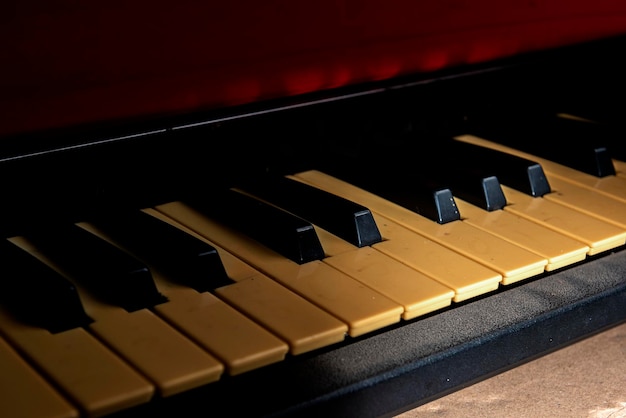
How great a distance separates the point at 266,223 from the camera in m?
1.09

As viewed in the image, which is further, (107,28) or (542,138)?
(542,138)

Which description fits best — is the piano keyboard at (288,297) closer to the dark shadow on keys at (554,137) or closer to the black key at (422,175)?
the black key at (422,175)

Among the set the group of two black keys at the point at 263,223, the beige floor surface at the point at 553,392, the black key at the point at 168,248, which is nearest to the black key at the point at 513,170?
the group of two black keys at the point at 263,223

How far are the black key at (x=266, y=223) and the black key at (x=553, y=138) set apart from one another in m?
0.50

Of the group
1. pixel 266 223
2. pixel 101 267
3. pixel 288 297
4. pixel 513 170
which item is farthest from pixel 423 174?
pixel 101 267

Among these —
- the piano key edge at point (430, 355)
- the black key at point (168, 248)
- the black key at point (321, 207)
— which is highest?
the black key at point (168, 248)

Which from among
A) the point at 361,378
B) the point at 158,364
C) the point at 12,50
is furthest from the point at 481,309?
the point at 12,50

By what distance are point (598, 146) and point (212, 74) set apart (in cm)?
59

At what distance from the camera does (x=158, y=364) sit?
2.63 feet

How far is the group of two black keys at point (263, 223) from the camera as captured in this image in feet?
3.00

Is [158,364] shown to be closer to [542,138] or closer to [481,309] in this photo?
[481,309]

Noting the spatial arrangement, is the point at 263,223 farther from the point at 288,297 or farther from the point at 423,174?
the point at 423,174

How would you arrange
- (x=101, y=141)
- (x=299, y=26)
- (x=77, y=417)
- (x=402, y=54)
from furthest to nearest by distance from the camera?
(x=402, y=54), (x=299, y=26), (x=101, y=141), (x=77, y=417)

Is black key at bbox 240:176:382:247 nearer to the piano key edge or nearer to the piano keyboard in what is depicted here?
the piano keyboard
